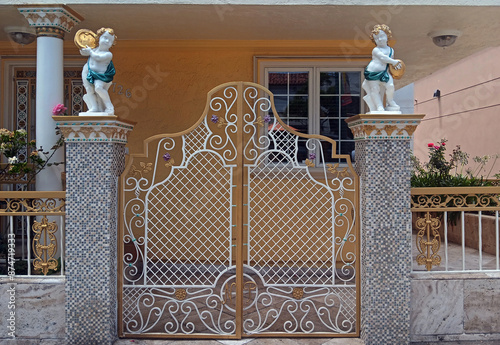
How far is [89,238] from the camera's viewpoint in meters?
3.99

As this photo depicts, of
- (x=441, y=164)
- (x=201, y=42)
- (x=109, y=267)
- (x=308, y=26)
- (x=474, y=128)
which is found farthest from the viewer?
(x=474, y=128)

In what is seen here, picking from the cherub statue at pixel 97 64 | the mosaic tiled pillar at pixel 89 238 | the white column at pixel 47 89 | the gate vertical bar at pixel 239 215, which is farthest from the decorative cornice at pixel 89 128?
the white column at pixel 47 89

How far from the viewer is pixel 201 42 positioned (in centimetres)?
645

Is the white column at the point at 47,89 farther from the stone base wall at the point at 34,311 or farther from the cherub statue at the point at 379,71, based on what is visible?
the cherub statue at the point at 379,71

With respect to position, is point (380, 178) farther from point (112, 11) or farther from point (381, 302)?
point (112, 11)

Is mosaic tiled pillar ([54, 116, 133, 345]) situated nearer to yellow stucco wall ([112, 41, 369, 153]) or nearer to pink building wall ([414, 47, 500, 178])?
yellow stucco wall ([112, 41, 369, 153])

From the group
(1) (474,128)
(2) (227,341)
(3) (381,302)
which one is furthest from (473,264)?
(1) (474,128)

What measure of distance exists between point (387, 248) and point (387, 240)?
0.23ft

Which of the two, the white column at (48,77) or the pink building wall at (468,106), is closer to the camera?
the white column at (48,77)

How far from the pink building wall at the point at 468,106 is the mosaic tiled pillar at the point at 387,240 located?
7941 millimetres

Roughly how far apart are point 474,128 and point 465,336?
8916 mm

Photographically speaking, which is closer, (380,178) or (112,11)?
(380,178)

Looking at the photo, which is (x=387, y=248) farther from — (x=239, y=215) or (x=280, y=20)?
(x=280, y=20)

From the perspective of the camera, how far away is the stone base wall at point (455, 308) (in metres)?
4.09
